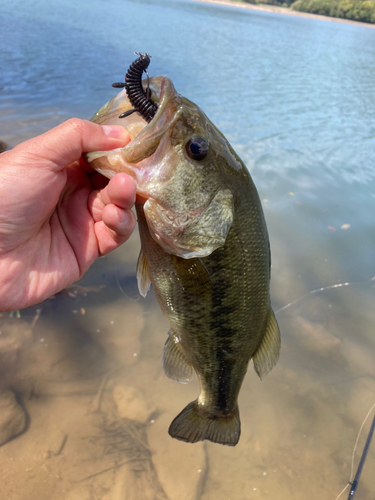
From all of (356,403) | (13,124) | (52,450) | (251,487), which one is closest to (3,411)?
(52,450)

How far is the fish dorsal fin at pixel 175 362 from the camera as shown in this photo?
2201 millimetres

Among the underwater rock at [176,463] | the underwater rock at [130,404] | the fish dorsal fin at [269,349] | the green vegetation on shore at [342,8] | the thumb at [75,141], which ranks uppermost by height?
the green vegetation on shore at [342,8]

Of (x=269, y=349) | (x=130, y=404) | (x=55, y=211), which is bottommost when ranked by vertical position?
(x=130, y=404)

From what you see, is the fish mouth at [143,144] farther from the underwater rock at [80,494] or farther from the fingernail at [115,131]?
the underwater rock at [80,494]

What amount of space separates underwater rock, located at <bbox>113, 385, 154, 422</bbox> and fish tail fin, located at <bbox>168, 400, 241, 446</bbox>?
1.21 m

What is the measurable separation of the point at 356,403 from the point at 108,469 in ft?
8.77

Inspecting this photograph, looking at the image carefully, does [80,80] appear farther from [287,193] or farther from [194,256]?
[194,256]

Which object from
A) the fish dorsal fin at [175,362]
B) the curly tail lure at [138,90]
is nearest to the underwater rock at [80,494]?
the fish dorsal fin at [175,362]

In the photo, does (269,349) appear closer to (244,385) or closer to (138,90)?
(138,90)

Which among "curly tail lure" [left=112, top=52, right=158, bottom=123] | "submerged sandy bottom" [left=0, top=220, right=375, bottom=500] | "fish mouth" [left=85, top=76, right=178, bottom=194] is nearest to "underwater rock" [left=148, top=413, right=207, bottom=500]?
"submerged sandy bottom" [left=0, top=220, right=375, bottom=500]

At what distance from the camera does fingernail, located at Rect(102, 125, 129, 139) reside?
1.68m

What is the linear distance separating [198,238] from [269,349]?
0.95 metres

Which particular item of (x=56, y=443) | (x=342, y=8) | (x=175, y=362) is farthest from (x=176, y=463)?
(x=342, y=8)

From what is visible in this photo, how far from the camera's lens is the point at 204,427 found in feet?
7.34
